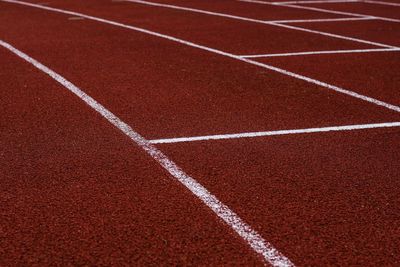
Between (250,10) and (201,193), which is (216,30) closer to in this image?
(250,10)

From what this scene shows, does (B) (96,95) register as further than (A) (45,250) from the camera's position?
Yes

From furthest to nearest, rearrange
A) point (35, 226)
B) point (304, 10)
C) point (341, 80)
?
point (304, 10) → point (341, 80) → point (35, 226)

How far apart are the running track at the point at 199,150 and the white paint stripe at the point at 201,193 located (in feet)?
0.04

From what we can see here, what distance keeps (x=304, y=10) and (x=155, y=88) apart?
7226 millimetres

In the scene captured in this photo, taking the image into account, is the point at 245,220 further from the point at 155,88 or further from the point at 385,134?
the point at 155,88

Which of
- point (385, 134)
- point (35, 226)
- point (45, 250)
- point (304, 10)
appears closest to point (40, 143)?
point (35, 226)

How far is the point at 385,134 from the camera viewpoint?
5.38m

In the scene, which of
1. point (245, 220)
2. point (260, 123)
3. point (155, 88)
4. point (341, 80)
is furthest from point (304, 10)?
point (245, 220)

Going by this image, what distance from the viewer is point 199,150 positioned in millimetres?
4953

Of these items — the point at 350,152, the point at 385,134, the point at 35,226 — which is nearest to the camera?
the point at 35,226

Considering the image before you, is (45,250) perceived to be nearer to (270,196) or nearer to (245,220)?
(245,220)

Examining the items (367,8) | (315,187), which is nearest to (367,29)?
(367,8)

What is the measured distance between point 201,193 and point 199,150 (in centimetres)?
82

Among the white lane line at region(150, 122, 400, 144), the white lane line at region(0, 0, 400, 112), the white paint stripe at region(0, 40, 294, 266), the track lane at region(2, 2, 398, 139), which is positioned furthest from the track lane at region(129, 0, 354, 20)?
the white lane line at region(150, 122, 400, 144)
